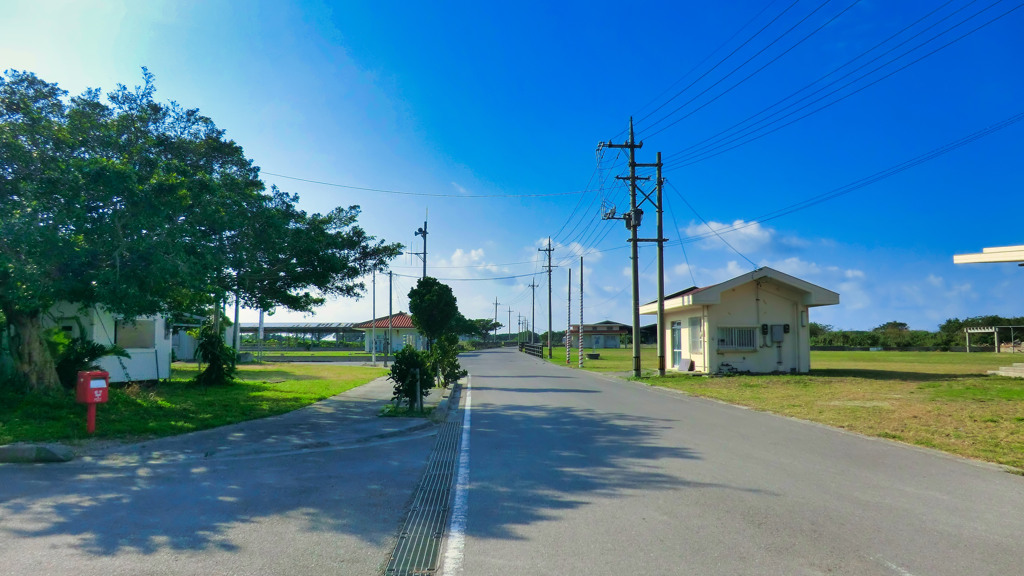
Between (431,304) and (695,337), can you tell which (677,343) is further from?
(431,304)

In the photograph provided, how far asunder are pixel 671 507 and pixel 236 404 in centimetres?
1232

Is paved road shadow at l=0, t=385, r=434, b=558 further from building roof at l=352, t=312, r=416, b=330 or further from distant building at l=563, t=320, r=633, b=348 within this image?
distant building at l=563, t=320, r=633, b=348

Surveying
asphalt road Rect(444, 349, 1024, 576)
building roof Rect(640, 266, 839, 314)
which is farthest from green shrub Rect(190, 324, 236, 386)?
building roof Rect(640, 266, 839, 314)

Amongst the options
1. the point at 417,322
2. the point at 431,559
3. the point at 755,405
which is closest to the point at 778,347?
the point at 755,405

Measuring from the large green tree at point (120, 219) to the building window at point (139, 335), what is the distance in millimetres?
6782

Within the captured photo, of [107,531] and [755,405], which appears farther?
[755,405]

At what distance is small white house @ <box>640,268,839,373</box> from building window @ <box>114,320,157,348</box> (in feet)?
64.6

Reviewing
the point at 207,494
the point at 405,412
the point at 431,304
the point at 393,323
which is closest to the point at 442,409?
the point at 405,412

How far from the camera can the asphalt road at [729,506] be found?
464 cm

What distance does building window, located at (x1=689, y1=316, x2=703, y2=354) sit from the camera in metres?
29.4

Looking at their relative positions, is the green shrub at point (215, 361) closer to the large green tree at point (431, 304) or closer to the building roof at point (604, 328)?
the large green tree at point (431, 304)

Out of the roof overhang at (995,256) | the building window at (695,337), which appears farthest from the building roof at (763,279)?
the roof overhang at (995,256)

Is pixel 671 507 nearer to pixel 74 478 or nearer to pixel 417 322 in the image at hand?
pixel 74 478

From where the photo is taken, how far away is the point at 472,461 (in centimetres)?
859
